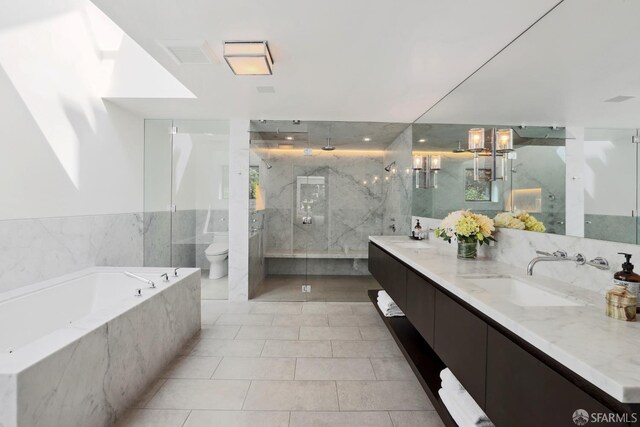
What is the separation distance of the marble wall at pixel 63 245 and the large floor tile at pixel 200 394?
159 centimetres

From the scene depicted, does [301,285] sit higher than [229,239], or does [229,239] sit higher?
[229,239]

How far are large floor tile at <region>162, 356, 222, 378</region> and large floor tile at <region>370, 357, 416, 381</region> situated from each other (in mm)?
1294

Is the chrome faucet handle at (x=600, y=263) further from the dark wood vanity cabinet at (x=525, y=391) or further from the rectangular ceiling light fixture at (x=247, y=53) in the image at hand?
the rectangular ceiling light fixture at (x=247, y=53)

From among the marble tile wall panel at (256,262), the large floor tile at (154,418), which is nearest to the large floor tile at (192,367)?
the large floor tile at (154,418)

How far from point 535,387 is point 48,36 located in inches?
167

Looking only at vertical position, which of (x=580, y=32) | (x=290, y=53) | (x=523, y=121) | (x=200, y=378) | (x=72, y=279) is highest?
(x=290, y=53)

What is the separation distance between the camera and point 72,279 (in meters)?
2.81

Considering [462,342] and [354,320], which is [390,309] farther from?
[462,342]

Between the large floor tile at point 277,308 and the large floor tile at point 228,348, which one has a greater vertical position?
the large floor tile at point 277,308

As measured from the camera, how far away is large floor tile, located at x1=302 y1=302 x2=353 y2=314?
12.3ft

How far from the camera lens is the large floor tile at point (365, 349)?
2.67 meters

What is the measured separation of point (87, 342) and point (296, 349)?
1623 mm

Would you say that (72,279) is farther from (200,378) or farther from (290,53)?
(290,53)

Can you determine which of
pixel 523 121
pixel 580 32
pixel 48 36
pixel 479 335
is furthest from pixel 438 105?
pixel 48 36
